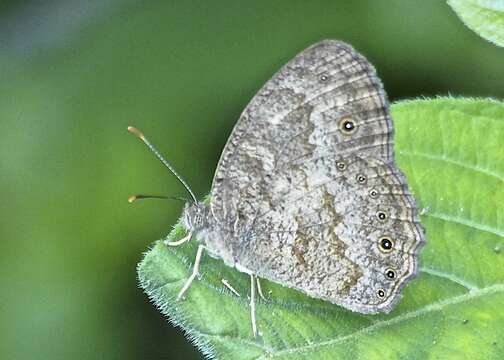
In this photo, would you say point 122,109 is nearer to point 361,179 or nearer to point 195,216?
point 195,216

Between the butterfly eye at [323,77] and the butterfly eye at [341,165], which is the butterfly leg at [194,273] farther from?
the butterfly eye at [323,77]

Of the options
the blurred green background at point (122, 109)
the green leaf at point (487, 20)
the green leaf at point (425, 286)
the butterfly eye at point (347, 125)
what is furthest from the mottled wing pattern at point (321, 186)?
the blurred green background at point (122, 109)

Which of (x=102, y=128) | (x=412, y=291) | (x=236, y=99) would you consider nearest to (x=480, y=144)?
(x=412, y=291)

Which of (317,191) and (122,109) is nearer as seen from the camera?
(317,191)

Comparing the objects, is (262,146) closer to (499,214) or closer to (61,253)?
(499,214)

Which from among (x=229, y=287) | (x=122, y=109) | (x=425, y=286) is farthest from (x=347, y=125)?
(x=122, y=109)

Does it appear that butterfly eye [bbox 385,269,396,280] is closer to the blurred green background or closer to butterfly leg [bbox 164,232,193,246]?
butterfly leg [bbox 164,232,193,246]
